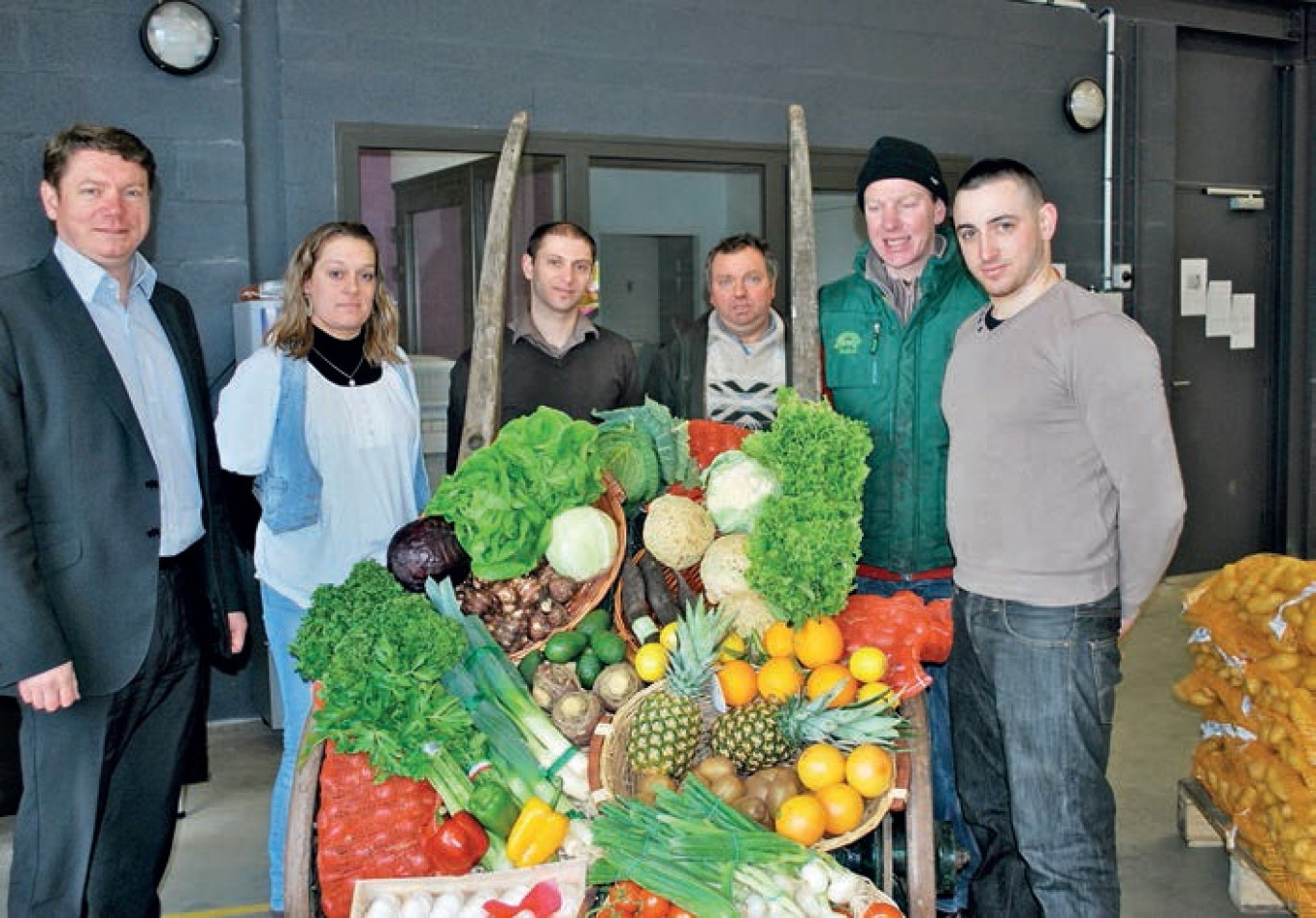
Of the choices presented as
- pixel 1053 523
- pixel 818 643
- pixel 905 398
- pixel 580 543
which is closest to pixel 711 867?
pixel 818 643

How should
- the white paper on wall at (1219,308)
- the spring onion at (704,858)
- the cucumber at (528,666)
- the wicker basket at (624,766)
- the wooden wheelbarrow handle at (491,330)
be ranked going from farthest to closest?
1. the white paper on wall at (1219,308)
2. the wooden wheelbarrow handle at (491,330)
3. the cucumber at (528,666)
4. the wicker basket at (624,766)
5. the spring onion at (704,858)

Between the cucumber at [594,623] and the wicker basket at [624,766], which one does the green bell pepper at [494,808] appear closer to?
the wicker basket at [624,766]

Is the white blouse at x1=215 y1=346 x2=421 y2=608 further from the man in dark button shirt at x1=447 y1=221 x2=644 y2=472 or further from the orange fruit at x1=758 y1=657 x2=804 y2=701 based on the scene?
the orange fruit at x1=758 y1=657 x2=804 y2=701

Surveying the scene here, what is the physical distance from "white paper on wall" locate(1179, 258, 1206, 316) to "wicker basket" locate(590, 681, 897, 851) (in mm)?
6109

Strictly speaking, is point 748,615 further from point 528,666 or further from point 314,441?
point 314,441

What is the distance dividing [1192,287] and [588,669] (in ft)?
20.5

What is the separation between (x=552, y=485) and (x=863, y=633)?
691mm

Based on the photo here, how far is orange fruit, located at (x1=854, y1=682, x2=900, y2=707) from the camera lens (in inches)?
87.2

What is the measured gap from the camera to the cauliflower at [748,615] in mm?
2385

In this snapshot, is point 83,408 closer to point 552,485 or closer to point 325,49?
point 552,485

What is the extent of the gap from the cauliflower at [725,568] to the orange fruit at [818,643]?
0.18 metres

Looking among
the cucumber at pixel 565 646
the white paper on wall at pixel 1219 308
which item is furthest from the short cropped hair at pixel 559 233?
the white paper on wall at pixel 1219 308

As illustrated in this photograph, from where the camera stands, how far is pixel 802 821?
2051 millimetres

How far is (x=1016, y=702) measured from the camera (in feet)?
7.95
